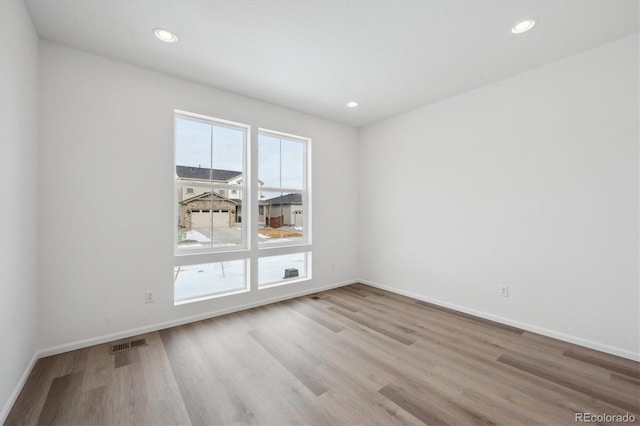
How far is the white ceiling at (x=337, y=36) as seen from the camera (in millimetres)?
2074

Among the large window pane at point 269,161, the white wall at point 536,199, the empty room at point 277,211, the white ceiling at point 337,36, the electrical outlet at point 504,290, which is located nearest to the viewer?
the empty room at point 277,211

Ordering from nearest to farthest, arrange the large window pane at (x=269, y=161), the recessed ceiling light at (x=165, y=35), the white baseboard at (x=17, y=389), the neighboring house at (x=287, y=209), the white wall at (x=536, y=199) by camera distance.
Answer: the white baseboard at (x=17, y=389), the recessed ceiling light at (x=165, y=35), the white wall at (x=536, y=199), the large window pane at (x=269, y=161), the neighboring house at (x=287, y=209)

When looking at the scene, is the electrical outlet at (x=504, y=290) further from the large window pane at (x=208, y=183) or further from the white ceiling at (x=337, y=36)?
the large window pane at (x=208, y=183)

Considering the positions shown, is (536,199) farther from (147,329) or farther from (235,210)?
(147,329)

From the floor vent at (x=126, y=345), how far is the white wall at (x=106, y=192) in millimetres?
179

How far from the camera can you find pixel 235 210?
11.9 ft

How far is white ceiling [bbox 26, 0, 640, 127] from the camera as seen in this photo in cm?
207

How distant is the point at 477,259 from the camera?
3.39m

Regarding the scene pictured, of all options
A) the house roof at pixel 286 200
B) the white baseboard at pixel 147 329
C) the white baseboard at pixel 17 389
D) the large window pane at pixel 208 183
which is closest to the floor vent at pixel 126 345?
the white baseboard at pixel 147 329

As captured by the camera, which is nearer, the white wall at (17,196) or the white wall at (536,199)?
the white wall at (17,196)

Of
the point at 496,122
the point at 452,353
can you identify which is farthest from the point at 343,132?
the point at 452,353

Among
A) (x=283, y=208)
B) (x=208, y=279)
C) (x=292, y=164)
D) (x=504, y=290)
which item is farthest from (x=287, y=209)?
(x=504, y=290)

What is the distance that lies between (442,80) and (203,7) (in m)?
2.55

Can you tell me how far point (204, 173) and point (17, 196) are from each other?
5.44ft
